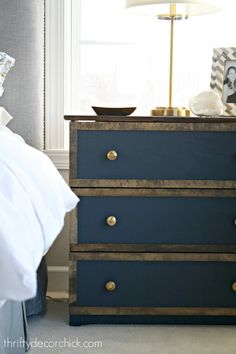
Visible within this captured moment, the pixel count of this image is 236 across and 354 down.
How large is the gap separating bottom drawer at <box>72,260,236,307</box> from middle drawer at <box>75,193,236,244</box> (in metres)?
0.09

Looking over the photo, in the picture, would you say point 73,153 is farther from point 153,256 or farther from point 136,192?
point 153,256

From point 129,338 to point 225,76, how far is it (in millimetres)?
1174

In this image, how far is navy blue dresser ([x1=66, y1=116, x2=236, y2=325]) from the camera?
231cm

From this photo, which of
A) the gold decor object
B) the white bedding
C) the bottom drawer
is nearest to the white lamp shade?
the gold decor object

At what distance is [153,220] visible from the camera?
7.72 feet

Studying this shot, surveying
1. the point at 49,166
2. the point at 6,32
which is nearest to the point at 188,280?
the point at 49,166

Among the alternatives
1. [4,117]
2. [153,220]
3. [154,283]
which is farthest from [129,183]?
[4,117]

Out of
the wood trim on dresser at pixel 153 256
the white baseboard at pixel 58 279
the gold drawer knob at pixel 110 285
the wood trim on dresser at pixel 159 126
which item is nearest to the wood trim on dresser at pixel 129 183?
the wood trim on dresser at pixel 159 126

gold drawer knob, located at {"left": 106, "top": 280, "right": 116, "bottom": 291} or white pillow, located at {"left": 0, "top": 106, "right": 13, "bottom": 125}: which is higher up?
white pillow, located at {"left": 0, "top": 106, "right": 13, "bottom": 125}

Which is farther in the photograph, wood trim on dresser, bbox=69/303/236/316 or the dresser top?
wood trim on dresser, bbox=69/303/236/316

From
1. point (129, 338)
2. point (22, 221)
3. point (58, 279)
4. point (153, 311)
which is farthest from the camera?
point (58, 279)

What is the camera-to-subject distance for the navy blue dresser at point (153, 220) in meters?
2.31

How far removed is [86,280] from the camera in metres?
2.38

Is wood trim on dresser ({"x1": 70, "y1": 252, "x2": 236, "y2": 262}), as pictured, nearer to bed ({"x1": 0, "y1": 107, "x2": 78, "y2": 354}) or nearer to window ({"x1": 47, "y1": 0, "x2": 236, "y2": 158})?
bed ({"x1": 0, "y1": 107, "x2": 78, "y2": 354})
